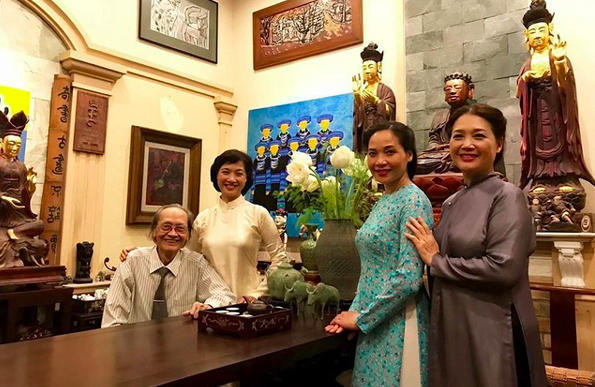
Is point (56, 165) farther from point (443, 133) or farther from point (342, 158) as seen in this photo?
point (443, 133)

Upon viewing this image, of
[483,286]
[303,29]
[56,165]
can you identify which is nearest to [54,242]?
[56,165]

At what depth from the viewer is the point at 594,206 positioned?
2.98 m

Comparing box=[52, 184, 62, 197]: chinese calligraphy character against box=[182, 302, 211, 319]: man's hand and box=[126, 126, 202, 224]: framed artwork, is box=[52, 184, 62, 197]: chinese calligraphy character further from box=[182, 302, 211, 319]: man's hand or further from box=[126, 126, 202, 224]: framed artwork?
box=[182, 302, 211, 319]: man's hand

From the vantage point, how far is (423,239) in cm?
132

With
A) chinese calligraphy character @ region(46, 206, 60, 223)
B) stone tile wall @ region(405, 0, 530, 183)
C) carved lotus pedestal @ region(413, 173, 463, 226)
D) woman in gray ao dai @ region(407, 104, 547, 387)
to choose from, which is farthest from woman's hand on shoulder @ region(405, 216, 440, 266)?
chinese calligraphy character @ region(46, 206, 60, 223)

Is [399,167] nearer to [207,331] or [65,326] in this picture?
[207,331]

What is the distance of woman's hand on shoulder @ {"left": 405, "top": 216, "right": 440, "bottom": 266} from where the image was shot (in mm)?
1311

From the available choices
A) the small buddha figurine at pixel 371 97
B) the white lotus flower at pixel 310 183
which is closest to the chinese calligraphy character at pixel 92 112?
the small buddha figurine at pixel 371 97

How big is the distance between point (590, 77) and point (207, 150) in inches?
129

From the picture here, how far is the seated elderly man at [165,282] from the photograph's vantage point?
66.1 inches

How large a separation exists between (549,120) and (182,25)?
334 centimetres

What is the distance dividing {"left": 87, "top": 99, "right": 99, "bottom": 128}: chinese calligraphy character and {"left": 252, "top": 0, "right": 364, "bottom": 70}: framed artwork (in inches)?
67.7

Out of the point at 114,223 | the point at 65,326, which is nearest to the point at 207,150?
the point at 114,223

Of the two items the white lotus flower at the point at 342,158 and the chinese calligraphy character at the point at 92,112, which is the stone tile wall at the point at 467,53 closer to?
the white lotus flower at the point at 342,158
